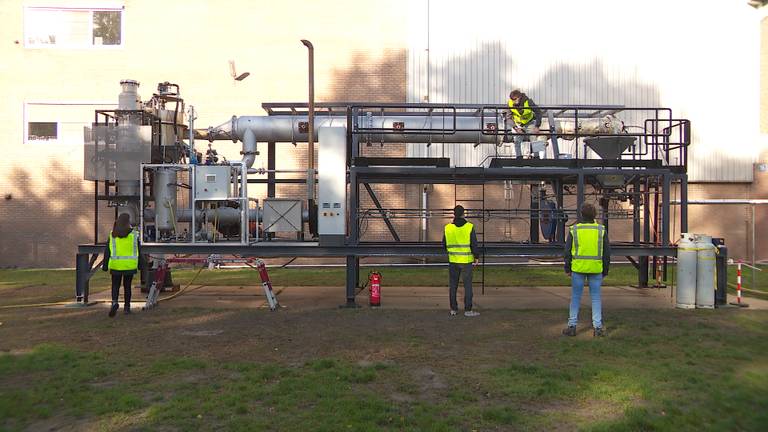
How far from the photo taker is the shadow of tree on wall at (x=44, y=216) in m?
19.1

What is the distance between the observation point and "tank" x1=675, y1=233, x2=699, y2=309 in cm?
1054

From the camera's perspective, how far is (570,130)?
11797 mm

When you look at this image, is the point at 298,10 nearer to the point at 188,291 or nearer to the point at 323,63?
the point at 323,63

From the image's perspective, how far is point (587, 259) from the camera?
317 inches

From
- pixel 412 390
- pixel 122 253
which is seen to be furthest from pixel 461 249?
pixel 122 253

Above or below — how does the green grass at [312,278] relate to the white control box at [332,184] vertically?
below

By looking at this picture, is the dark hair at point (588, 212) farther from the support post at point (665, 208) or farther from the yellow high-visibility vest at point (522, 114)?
the support post at point (665, 208)

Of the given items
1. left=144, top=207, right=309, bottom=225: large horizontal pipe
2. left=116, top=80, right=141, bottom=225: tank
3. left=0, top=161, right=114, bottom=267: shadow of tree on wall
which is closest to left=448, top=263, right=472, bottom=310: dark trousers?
left=144, top=207, right=309, bottom=225: large horizontal pipe

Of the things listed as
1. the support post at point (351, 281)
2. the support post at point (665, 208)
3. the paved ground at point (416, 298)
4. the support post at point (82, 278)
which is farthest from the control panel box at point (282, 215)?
the support post at point (665, 208)

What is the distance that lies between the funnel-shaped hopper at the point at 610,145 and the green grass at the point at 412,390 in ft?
16.0

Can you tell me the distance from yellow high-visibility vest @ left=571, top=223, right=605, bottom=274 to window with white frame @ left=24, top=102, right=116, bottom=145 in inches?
667

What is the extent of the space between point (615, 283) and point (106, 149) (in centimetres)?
1234

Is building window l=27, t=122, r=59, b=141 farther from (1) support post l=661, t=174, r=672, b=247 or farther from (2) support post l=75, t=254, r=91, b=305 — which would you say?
(1) support post l=661, t=174, r=672, b=247

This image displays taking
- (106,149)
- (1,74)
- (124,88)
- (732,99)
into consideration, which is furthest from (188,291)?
(732,99)
